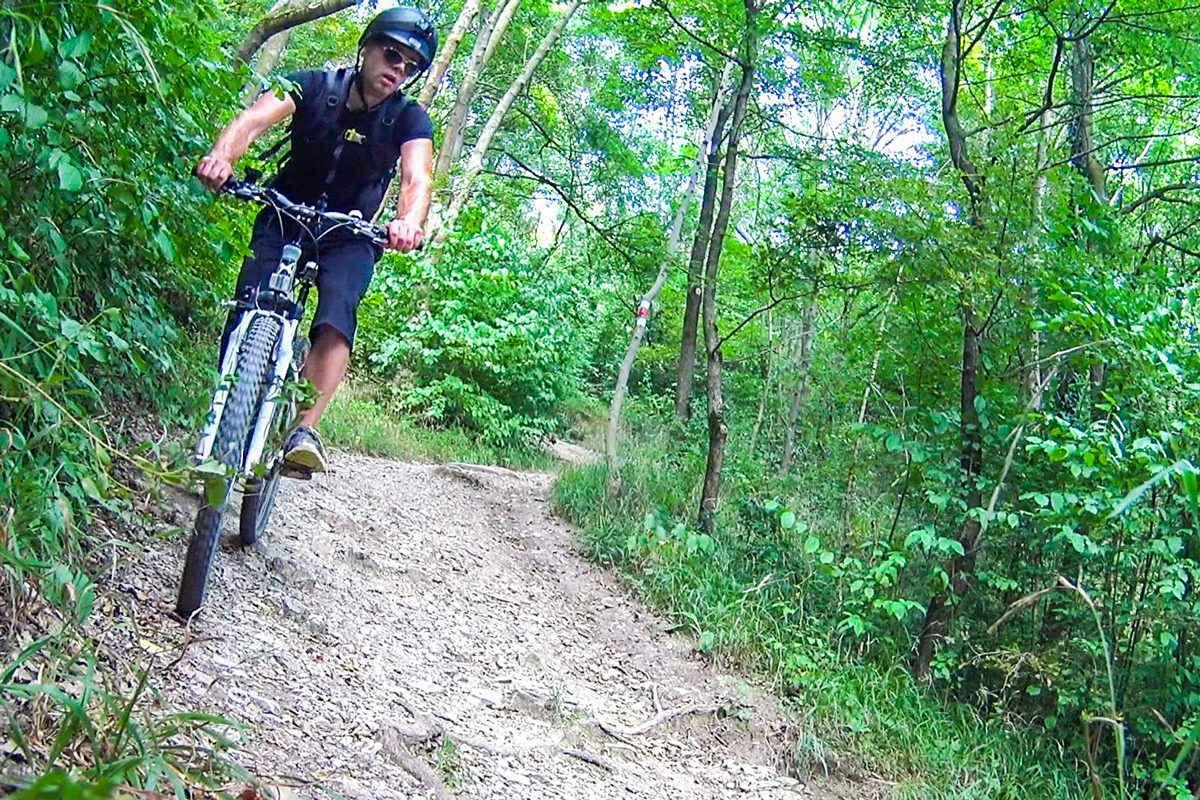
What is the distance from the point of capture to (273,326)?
2.97 m

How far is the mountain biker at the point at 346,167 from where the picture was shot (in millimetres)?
→ 3184

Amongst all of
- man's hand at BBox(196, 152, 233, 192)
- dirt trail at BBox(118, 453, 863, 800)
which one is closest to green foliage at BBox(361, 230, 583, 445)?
dirt trail at BBox(118, 453, 863, 800)

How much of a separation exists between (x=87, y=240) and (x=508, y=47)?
13.6 meters

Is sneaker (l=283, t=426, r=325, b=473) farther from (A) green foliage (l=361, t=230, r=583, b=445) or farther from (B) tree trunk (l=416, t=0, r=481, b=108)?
(B) tree trunk (l=416, t=0, r=481, b=108)

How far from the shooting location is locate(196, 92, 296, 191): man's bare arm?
2713 millimetres

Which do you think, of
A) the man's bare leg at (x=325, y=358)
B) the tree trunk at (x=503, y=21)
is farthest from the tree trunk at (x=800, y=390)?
the man's bare leg at (x=325, y=358)

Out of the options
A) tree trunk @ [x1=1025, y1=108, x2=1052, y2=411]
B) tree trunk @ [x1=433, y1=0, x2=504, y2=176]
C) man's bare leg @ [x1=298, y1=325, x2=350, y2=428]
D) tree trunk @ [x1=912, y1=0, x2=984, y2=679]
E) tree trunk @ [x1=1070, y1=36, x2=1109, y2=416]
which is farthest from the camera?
tree trunk @ [x1=433, y1=0, x2=504, y2=176]

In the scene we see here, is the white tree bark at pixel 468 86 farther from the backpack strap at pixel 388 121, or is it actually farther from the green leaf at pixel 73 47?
the green leaf at pixel 73 47

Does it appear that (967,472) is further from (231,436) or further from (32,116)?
(32,116)

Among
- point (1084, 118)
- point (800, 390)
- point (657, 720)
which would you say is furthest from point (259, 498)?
point (800, 390)

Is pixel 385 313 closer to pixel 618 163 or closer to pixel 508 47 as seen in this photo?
pixel 618 163

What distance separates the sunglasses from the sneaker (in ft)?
4.53

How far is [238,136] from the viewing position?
2863 millimetres

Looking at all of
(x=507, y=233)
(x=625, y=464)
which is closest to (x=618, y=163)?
(x=507, y=233)
